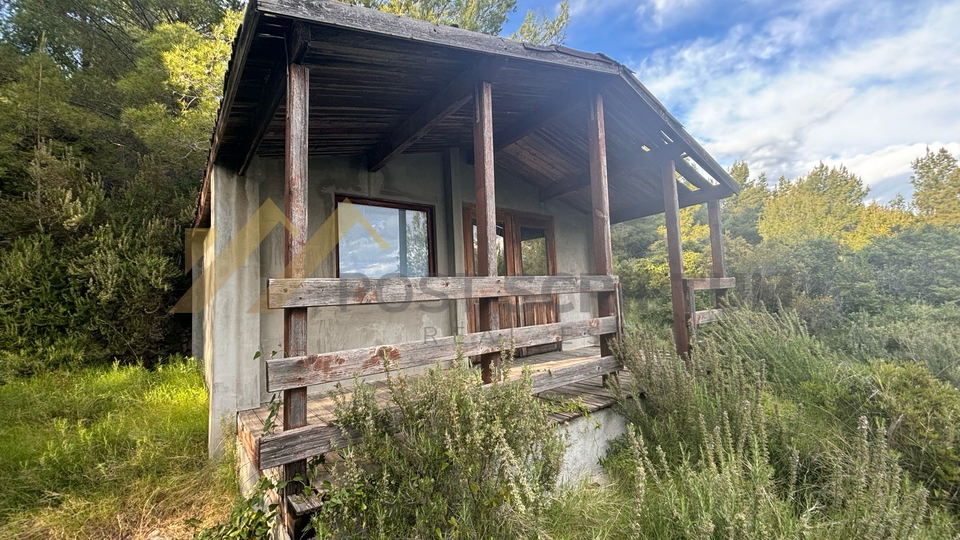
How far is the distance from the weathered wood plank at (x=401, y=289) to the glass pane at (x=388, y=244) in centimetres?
211

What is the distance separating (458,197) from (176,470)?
3882 millimetres

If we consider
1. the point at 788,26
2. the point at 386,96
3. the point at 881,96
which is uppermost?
the point at 788,26

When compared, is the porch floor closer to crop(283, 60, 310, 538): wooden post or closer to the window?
crop(283, 60, 310, 538): wooden post

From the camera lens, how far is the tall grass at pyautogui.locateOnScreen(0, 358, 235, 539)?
2623mm

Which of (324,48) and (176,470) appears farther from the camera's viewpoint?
(176,470)

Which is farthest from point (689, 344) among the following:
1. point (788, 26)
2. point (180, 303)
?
point (788, 26)

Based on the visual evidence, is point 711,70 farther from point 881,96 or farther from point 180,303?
point 180,303

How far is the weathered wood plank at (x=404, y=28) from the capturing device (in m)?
2.01

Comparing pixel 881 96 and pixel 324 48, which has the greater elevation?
pixel 881 96

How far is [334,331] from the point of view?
13.2 ft

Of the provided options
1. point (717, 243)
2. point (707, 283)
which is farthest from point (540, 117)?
point (717, 243)

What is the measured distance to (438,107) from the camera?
3.28 m

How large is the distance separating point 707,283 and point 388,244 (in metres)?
3.75

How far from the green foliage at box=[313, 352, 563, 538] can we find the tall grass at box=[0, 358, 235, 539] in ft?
6.03
